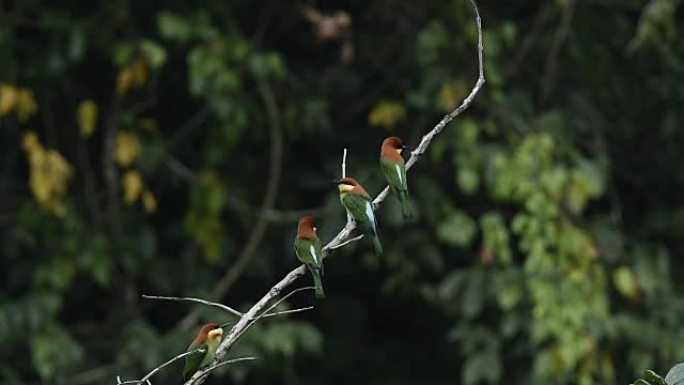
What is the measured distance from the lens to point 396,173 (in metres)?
2.80

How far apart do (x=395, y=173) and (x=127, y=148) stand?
2593mm

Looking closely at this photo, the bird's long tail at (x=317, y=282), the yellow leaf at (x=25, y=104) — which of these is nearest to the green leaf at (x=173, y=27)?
the yellow leaf at (x=25, y=104)

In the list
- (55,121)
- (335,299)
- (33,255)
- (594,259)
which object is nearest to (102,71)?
(55,121)

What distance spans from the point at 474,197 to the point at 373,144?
0.42m

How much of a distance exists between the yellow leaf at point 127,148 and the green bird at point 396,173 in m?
2.42

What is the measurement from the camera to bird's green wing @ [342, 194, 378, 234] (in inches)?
105

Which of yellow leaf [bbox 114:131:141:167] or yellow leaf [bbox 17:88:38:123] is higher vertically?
yellow leaf [bbox 17:88:38:123]

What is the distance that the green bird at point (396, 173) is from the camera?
276 centimetres

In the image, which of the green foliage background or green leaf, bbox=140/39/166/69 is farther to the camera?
the green foliage background

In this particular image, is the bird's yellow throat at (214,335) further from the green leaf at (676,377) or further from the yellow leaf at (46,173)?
the yellow leaf at (46,173)

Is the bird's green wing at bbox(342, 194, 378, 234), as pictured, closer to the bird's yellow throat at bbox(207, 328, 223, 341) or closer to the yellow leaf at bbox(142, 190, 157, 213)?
the bird's yellow throat at bbox(207, 328, 223, 341)

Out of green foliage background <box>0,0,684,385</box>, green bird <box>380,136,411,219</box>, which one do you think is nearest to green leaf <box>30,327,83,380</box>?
green foliage background <box>0,0,684,385</box>

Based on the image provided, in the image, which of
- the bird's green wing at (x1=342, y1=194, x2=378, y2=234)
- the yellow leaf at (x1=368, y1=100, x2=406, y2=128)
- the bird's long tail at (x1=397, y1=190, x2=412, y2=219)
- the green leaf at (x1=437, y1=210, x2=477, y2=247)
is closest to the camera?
the bird's green wing at (x1=342, y1=194, x2=378, y2=234)

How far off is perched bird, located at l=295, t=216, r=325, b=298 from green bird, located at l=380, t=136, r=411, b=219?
0.53 ft
